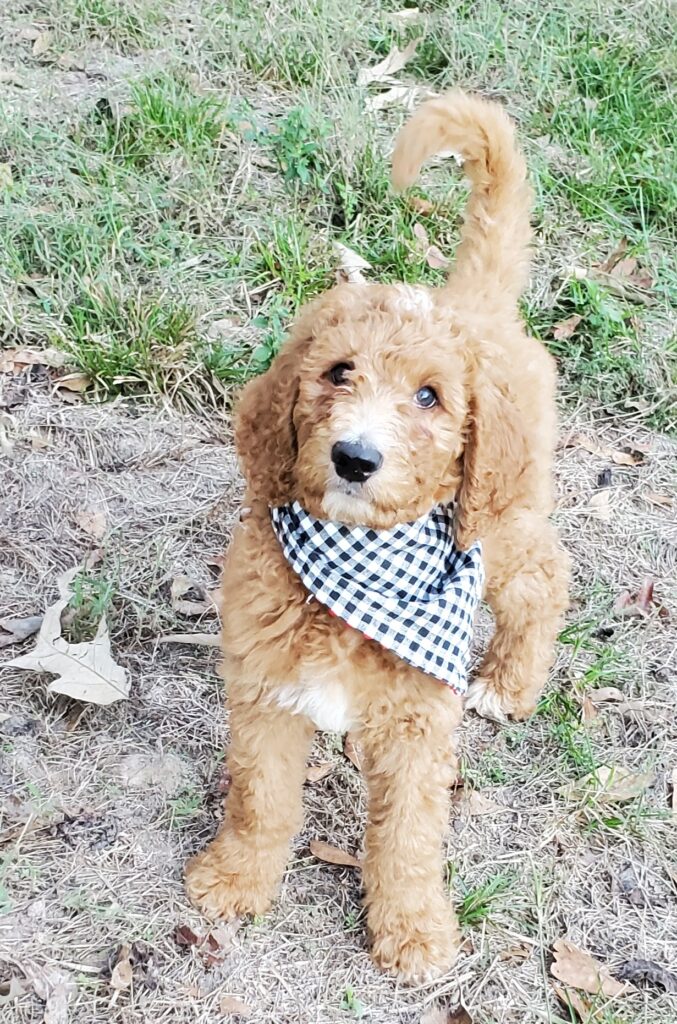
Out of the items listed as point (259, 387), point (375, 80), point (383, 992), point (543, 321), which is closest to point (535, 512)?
point (259, 387)

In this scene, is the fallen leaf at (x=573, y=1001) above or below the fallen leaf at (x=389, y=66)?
below

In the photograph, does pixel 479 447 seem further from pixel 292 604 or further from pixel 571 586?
pixel 571 586

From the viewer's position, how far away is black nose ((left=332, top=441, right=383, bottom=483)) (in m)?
2.26

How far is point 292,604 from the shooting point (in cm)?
263

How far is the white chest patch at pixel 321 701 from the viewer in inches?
102

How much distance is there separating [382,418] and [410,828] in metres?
1.14

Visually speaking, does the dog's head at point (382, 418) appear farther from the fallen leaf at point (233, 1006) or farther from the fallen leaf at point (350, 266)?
the fallen leaf at point (350, 266)

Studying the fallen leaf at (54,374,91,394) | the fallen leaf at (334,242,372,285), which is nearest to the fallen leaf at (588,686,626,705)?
the fallen leaf at (334,242,372,285)

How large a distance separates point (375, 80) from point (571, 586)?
3.25 metres

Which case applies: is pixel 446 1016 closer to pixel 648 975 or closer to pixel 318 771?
pixel 648 975

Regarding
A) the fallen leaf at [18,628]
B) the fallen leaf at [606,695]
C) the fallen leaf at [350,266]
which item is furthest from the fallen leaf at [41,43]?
the fallen leaf at [606,695]

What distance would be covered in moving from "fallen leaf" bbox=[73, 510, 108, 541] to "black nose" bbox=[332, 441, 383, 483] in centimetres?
191

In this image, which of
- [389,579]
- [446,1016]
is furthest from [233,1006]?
[389,579]

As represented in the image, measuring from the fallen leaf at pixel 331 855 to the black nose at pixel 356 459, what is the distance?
1.44 metres
